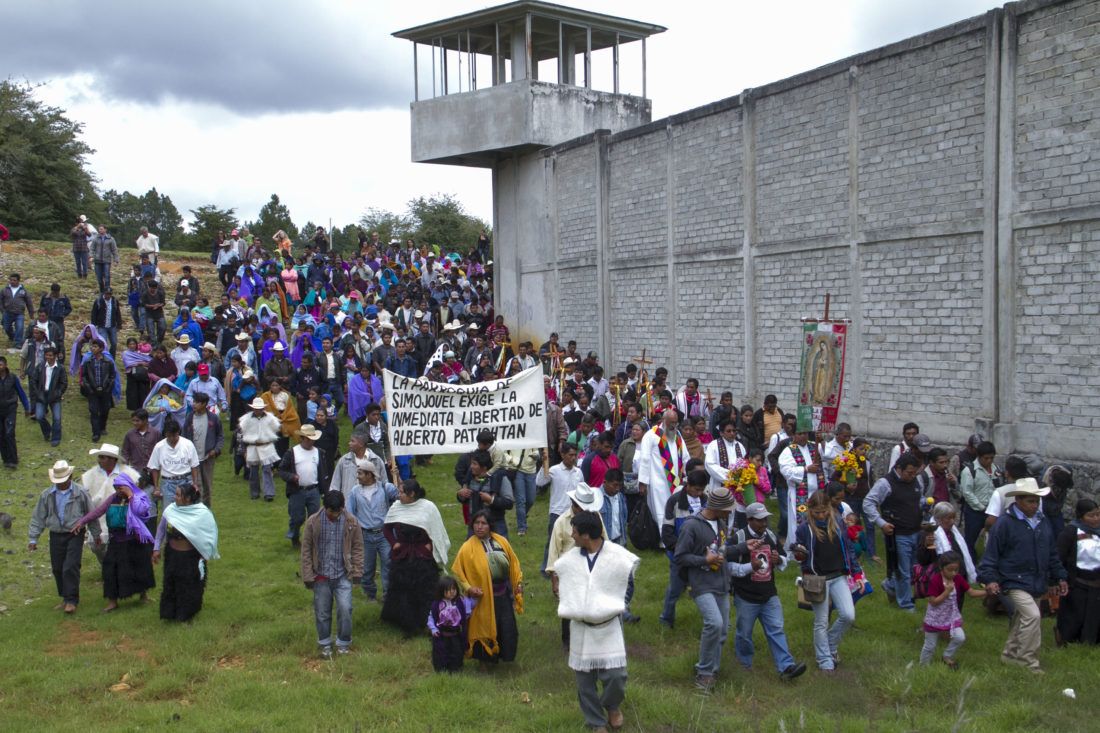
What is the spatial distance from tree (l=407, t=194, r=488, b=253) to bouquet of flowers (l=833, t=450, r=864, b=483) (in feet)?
168

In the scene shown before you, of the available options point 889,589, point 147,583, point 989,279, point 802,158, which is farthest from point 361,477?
point 802,158

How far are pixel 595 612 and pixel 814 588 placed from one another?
2.42 metres

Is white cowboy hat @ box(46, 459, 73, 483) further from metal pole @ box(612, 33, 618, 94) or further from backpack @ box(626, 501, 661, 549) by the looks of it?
metal pole @ box(612, 33, 618, 94)

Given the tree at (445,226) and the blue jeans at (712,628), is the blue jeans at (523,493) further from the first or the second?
the tree at (445,226)

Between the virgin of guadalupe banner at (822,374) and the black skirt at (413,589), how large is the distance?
19.9 ft

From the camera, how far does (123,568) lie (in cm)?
1078

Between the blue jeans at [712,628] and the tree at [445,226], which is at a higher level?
the tree at [445,226]

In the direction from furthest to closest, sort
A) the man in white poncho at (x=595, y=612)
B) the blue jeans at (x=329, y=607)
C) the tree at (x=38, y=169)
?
the tree at (x=38, y=169) < the blue jeans at (x=329, y=607) < the man in white poncho at (x=595, y=612)

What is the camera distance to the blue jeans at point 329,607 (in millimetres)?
9352

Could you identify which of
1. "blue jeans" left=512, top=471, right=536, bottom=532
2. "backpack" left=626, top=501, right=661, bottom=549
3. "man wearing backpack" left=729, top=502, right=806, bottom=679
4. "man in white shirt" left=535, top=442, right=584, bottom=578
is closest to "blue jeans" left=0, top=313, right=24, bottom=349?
"blue jeans" left=512, top=471, right=536, bottom=532

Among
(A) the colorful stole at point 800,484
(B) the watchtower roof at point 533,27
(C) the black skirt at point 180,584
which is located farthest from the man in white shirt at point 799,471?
(B) the watchtower roof at point 533,27

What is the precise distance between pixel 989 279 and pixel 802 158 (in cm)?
460

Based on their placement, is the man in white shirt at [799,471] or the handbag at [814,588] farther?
the man in white shirt at [799,471]

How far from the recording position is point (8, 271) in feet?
96.9
